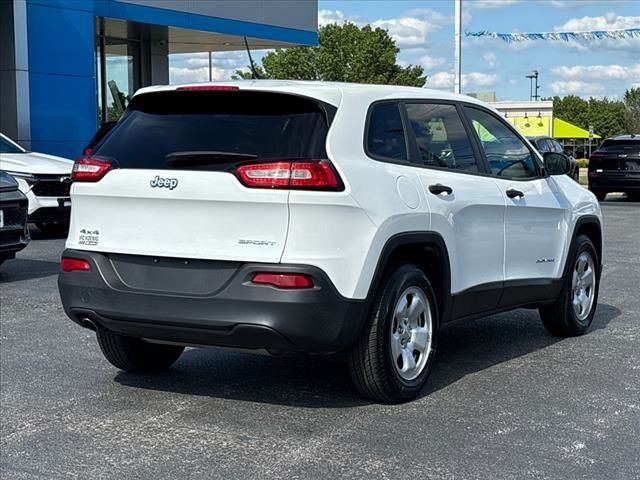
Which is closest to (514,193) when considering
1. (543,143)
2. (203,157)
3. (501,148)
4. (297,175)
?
(501,148)

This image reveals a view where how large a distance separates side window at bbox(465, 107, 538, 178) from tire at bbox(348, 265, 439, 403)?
1.33 m

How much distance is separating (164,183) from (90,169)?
544 mm

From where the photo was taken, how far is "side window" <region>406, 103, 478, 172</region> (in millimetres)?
5777

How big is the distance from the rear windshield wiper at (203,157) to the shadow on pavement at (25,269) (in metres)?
5.57

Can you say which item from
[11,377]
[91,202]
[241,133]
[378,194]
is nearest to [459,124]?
[378,194]

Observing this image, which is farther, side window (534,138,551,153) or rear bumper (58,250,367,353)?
side window (534,138,551,153)

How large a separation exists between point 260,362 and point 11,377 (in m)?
1.60

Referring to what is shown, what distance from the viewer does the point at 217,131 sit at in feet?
16.8

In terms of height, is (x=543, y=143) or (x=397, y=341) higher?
(x=543, y=143)

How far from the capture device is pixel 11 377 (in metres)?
6.07

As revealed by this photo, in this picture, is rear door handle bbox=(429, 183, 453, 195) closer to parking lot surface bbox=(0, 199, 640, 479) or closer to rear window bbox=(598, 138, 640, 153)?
parking lot surface bbox=(0, 199, 640, 479)

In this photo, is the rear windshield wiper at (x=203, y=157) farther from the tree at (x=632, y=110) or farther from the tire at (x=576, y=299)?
the tree at (x=632, y=110)

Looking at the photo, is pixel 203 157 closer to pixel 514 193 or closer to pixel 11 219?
pixel 514 193

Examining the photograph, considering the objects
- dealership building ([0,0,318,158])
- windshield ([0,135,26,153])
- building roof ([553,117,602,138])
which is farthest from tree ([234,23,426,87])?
windshield ([0,135,26,153])
